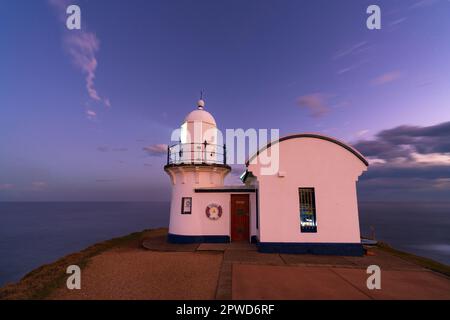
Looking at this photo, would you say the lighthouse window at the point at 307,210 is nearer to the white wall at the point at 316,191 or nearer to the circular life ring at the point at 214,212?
the white wall at the point at 316,191

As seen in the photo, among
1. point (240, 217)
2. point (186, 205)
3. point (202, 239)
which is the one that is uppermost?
point (186, 205)

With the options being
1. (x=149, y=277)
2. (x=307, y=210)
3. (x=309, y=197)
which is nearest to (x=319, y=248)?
(x=307, y=210)

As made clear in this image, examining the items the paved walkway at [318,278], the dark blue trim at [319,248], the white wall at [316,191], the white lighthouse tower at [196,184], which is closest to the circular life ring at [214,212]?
the white lighthouse tower at [196,184]

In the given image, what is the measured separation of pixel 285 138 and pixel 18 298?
11.2m

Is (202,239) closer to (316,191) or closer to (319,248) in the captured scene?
(319,248)

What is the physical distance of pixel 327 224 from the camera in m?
10.4

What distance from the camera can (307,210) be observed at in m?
10.6

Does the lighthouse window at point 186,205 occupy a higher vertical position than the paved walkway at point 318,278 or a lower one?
higher

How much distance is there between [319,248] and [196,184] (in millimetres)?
7316

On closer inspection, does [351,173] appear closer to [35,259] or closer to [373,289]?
[373,289]

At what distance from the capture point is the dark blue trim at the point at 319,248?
1022 cm

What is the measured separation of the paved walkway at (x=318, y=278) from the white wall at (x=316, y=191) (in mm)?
1058
